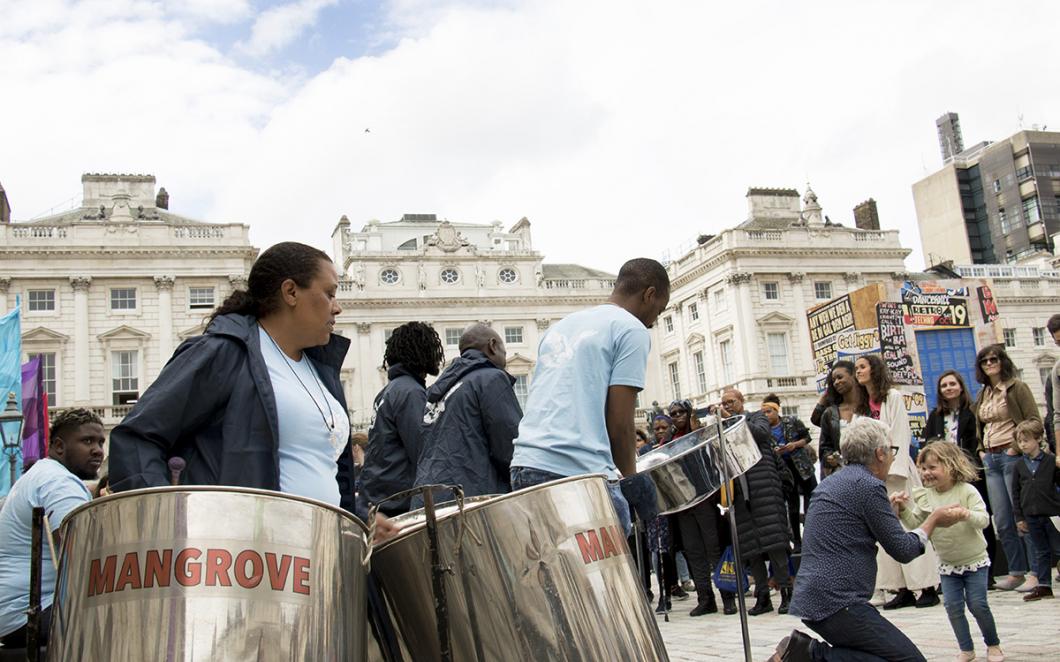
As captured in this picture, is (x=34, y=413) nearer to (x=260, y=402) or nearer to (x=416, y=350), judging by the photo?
(x=416, y=350)

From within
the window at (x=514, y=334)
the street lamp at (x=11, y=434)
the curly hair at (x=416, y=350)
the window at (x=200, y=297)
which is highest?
the window at (x=200, y=297)

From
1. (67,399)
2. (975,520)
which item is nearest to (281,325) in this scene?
(975,520)

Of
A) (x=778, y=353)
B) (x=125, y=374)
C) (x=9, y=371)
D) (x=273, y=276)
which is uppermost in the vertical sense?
(x=125, y=374)

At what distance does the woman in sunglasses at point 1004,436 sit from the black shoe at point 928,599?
0.76 metres

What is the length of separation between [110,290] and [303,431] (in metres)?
37.9

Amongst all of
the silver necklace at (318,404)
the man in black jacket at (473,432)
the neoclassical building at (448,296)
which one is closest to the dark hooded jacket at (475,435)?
the man in black jacket at (473,432)

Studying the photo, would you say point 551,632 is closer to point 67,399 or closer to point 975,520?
point 975,520

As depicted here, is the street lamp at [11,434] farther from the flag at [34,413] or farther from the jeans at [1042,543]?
the jeans at [1042,543]

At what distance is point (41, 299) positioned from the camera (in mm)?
37062

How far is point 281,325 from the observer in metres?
3.20

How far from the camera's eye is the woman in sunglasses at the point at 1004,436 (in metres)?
8.12

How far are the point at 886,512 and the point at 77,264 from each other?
38.1 meters

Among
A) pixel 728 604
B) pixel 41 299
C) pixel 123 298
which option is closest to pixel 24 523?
pixel 728 604

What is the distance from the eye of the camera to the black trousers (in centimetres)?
909
